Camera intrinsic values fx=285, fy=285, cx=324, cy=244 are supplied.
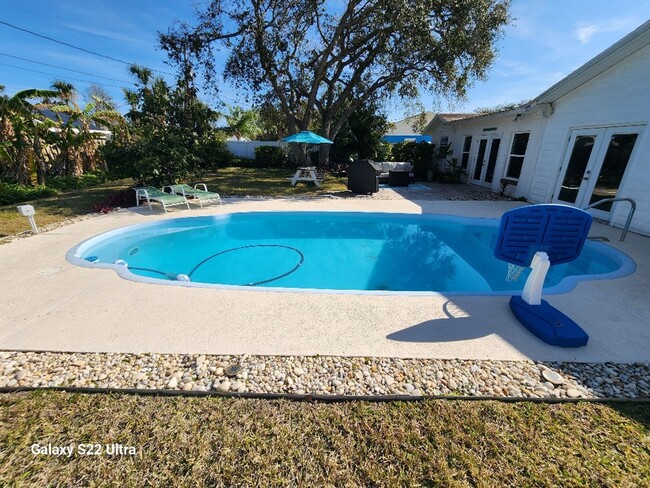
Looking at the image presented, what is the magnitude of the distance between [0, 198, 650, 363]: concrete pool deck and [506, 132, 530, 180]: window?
839 centimetres

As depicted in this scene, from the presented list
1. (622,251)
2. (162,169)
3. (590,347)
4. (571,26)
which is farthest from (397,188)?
(590,347)

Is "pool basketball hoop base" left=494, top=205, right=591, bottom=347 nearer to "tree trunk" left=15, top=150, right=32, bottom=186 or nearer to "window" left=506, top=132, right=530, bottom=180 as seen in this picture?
"window" left=506, top=132, right=530, bottom=180

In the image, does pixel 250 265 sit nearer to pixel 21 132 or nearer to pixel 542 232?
pixel 542 232

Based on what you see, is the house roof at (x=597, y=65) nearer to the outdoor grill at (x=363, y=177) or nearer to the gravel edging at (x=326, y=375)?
the outdoor grill at (x=363, y=177)

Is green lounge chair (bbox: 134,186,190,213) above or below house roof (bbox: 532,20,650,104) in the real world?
below

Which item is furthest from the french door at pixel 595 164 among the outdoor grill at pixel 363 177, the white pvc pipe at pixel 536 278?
the white pvc pipe at pixel 536 278

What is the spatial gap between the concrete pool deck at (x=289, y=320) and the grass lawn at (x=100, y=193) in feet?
13.2

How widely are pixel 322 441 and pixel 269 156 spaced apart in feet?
74.7

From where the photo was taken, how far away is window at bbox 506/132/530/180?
11562 millimetres

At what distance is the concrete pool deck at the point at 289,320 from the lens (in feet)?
9.86

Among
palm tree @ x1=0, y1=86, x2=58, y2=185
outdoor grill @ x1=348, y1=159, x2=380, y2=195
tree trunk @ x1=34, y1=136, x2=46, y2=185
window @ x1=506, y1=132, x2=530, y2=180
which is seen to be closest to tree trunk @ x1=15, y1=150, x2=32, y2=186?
palm tree @ x1=0, y1=86, x2=58, y2=185

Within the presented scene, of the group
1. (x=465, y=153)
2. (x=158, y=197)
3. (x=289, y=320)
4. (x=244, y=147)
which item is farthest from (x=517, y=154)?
(x=244, y=147)

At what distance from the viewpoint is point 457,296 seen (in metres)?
4.09

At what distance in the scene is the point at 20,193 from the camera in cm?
1059
